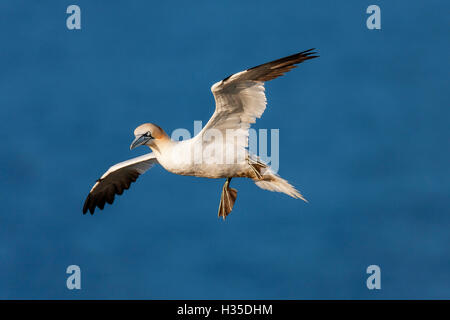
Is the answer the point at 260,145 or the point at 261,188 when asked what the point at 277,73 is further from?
the point at 261,188

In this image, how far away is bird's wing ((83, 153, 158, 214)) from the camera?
49.4 feet

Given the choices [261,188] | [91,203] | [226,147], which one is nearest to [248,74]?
[226,147]

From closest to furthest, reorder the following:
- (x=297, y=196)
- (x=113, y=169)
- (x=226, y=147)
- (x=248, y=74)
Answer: (x=248, y=74)
(x=226, y=147)
(x=297, y=196)
(x=113, y=169)

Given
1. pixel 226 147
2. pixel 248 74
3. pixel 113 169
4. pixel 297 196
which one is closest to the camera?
pixel 248 74

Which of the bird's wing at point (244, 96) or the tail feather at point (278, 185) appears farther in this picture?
the tail feather at point (278, 185)

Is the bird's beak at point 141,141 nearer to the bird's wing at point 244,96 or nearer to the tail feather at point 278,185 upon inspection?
the bird's wing at point 244,96

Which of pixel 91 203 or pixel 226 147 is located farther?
pixel 91 203

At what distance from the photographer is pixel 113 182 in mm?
15453

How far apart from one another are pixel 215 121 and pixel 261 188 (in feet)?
5.80

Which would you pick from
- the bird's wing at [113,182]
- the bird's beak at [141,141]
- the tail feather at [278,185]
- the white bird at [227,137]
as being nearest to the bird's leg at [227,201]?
the tail feather at [278,185]

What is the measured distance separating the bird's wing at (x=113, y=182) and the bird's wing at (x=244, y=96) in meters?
2.41

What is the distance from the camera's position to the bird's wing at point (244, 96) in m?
12.0

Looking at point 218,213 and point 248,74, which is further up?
point 248,74

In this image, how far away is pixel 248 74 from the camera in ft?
39.7
